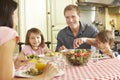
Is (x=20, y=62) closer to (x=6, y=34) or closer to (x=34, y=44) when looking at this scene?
(x=6, y=34)

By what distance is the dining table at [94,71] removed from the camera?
58.5 inches

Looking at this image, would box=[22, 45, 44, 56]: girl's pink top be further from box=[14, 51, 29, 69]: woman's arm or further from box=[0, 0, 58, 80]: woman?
box=[0, 0, 58, 80]: woman

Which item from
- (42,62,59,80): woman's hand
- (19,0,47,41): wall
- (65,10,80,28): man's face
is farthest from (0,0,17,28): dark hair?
(19,0,47,41): wall

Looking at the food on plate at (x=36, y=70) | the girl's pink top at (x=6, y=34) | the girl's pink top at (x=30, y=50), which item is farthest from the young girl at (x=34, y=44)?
the girl's pink top at (x=6, y=34)

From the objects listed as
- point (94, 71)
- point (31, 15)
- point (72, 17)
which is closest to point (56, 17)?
point (31, 15)

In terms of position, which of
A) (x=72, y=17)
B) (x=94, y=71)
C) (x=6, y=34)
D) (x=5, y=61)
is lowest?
(x=94, y=71)

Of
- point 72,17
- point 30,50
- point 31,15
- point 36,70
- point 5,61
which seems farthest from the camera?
point 31,15

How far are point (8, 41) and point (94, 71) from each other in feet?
2.14

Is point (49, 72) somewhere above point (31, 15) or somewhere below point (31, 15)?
below

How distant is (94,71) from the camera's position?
1634 mm

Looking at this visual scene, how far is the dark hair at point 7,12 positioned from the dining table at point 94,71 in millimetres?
335

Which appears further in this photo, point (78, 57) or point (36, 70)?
point (78, 57)

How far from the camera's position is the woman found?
118cm

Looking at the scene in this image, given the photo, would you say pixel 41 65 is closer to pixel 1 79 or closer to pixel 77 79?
pixel 77 79
